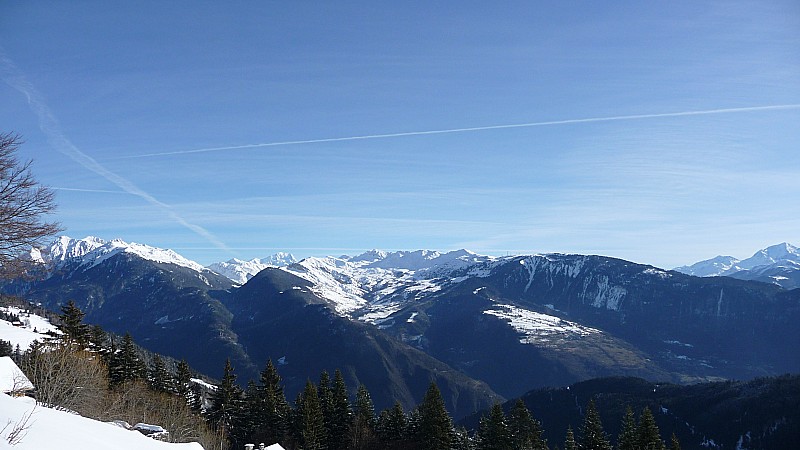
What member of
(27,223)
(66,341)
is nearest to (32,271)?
(27,223)

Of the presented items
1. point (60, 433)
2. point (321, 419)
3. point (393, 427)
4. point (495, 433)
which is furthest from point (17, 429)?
point (393, 427)

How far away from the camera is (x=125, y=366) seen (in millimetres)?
53344

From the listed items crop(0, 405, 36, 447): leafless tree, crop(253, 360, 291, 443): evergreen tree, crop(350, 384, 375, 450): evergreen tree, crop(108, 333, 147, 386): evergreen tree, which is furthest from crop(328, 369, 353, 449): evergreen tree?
crop(0, 405, 36, 447): leafless tree

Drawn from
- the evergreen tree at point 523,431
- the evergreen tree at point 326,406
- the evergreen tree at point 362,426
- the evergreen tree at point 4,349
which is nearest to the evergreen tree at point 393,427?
the evergreen tree at point 362,426

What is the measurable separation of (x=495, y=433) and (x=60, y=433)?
50.4m

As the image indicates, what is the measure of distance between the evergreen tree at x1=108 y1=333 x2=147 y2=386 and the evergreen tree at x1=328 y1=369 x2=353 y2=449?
73.6ft

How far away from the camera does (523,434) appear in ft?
194

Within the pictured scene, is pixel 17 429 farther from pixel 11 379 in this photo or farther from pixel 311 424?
pixel 311 424

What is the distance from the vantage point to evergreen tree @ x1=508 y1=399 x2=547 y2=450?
182ft

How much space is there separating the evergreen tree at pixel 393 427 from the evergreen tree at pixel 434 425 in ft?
10.1

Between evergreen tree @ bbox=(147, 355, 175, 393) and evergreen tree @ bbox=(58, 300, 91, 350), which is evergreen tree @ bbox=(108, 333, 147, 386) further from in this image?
evergreen tree @ bbox=(58, 300, 91, 350)

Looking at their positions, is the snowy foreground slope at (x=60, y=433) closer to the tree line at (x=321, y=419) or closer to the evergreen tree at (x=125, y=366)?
the tree line at (x=321, y=419)

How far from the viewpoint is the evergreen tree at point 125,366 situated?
168 feet

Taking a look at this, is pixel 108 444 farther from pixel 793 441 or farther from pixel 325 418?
pixel 793 441
